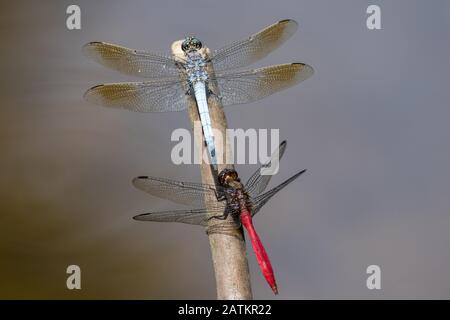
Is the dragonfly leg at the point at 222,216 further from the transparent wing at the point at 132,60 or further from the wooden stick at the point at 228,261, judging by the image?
the transparent wing at the point at 132,60

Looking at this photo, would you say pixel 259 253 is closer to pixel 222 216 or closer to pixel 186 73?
pixel 222 216

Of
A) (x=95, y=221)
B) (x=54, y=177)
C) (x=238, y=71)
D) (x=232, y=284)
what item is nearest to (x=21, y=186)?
(x=54, y=177)

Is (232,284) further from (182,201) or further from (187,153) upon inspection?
(187,153)

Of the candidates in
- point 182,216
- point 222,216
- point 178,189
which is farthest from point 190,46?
point 222,216

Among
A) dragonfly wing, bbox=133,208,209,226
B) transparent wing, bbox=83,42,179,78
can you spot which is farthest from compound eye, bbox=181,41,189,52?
dragonfly wing, bbox=133,208,209,226

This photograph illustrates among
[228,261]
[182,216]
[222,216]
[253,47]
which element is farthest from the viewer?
[253,47]

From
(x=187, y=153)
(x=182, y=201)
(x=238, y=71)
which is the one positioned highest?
(x=238, y=71)
